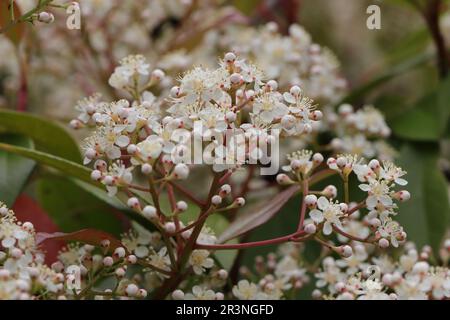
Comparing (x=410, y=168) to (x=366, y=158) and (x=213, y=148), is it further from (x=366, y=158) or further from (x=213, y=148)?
(x=213, y=148)

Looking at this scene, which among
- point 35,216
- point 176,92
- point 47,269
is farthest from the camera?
point 35,216

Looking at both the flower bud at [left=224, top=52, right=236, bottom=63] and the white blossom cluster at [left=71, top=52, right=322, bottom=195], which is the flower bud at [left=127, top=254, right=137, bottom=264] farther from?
the flower bud at [left=224, top=52, right=236, bottom=63]

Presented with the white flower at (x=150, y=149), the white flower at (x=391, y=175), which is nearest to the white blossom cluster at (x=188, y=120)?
the white flower at (x=150, y=149)

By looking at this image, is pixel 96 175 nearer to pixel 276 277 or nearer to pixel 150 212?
pixel 150 212

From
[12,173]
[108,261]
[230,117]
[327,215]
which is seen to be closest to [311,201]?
[327,215]

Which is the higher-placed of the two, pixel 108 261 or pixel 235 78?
pixel 235 78

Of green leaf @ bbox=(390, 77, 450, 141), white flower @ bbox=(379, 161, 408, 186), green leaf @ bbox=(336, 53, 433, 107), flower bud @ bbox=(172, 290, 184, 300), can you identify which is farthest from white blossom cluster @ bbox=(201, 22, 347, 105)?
flower bud @ bbox=(172, 290, 184, 300)
